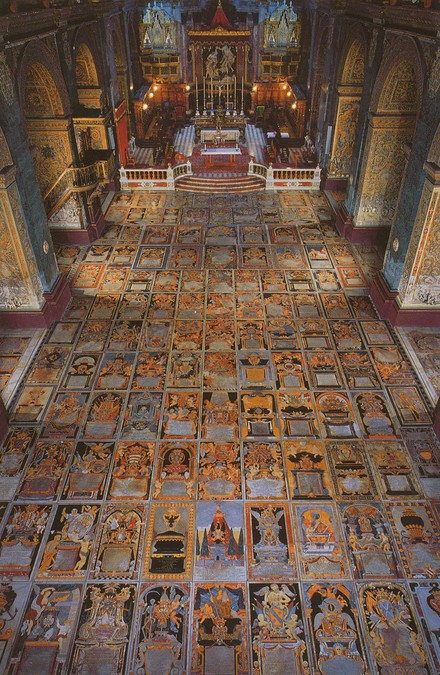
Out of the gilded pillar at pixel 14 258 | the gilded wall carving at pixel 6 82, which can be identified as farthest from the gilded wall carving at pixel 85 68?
the gilded pillar at pixel 14 258

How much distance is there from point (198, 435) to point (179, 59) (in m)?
24.5

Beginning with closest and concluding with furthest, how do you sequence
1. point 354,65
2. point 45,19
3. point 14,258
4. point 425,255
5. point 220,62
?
point 14,258, point 425,255, point 45,19, point 354,65, point 220,62

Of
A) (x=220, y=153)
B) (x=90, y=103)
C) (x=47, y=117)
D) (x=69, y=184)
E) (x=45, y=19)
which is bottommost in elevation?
(x=220, y=153)

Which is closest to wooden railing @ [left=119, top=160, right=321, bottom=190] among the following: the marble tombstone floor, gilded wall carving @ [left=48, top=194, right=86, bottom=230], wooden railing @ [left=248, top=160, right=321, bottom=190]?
wooden railing @ [left=248, top=160, right=321, bottom=190]

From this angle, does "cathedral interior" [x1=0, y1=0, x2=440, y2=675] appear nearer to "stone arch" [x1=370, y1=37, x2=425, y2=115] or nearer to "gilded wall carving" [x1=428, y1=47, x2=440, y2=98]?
"stone arch" [x1=370, y1=37, x2=425, y2=115]

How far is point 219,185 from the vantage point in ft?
63.4

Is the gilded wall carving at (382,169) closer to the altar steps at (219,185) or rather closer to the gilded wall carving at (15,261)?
the altar steps at (219,185)

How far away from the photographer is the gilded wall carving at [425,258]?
10064mm

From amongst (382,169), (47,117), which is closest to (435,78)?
(382,169)

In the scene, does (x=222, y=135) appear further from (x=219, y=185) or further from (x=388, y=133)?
(x=388, y=133)

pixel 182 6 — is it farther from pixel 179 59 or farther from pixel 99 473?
pixel 99 473

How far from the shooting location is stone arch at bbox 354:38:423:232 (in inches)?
464

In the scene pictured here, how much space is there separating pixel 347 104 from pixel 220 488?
46.5 ft

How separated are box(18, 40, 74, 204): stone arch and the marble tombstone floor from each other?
3.52 m
